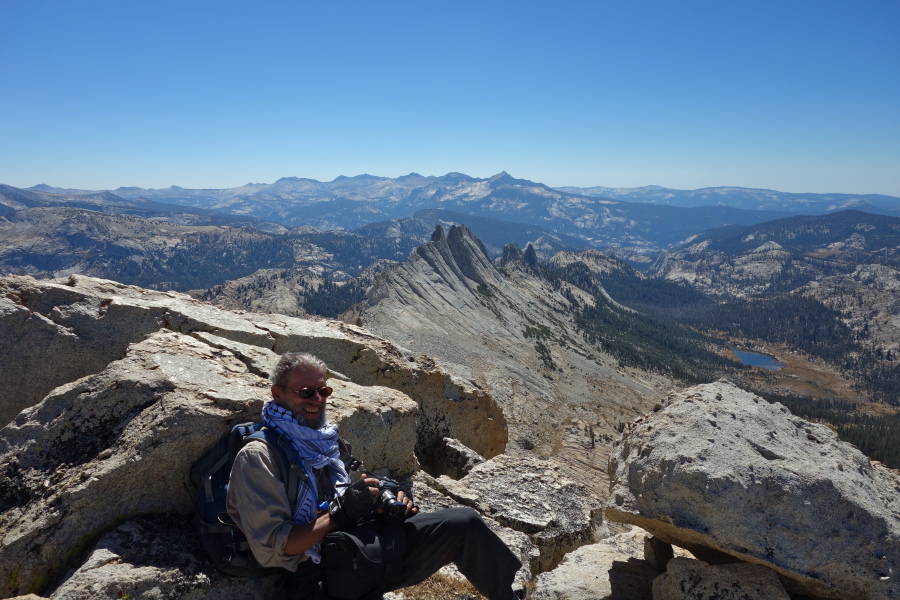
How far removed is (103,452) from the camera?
6.66 metres

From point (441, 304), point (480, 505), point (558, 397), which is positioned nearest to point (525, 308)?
point (441, 304)

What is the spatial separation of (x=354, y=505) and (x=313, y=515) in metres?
0.57

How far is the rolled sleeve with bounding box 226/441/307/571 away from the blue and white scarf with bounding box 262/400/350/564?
31 centimetres

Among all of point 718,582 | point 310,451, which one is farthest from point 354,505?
point 718,582

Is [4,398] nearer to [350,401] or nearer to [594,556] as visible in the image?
[350,401]

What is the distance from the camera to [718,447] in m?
7.60

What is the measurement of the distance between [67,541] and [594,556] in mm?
9493

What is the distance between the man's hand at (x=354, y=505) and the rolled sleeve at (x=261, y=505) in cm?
61

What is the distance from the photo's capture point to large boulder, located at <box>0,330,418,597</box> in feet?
19.8

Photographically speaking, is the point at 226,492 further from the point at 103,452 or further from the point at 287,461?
the point at 103,452

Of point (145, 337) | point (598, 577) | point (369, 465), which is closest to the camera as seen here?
point (598, 577)

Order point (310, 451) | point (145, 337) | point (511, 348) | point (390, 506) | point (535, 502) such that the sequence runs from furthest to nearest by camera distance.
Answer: point (511, 348)
point (535, 502)
point (145, 337)
point (310, 451)
point (390, 506)

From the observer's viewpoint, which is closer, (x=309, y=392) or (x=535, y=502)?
(x=309, y=392)

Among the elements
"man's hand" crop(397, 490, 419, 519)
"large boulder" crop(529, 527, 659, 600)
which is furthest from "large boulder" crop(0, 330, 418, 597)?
"large boulder" crop(529, 527, 659, 600)
